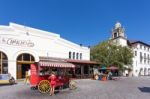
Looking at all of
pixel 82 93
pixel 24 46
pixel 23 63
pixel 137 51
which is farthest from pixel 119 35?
pixel 82 93

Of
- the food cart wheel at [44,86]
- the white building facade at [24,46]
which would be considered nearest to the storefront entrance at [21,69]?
the white building facade at [24,46]

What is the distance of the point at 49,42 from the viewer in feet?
101

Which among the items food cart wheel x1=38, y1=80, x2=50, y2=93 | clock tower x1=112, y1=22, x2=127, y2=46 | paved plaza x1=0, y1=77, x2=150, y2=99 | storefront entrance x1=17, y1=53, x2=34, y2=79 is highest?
clock tower x1=112, y1=22, x2=127, y2=46

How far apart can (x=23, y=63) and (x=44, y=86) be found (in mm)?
12743

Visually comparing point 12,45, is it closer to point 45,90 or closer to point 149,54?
point 45,90

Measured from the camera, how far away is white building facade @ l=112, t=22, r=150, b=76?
56594 mm

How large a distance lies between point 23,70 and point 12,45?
3837 millimetres

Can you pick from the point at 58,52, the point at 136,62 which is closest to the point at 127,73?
the point at 136,62

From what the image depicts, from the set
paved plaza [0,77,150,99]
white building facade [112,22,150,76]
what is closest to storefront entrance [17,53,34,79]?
paved plaza [0,77,150,99]

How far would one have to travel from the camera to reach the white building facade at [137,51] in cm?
5659

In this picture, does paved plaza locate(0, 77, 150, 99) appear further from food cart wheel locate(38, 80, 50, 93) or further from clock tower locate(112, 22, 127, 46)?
clock tower locate(112, 22, 127, 46)

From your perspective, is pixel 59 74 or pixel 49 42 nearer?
pixel 59 74

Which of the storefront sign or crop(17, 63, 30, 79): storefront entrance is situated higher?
the storefront sign

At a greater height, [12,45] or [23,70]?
[12,45]
